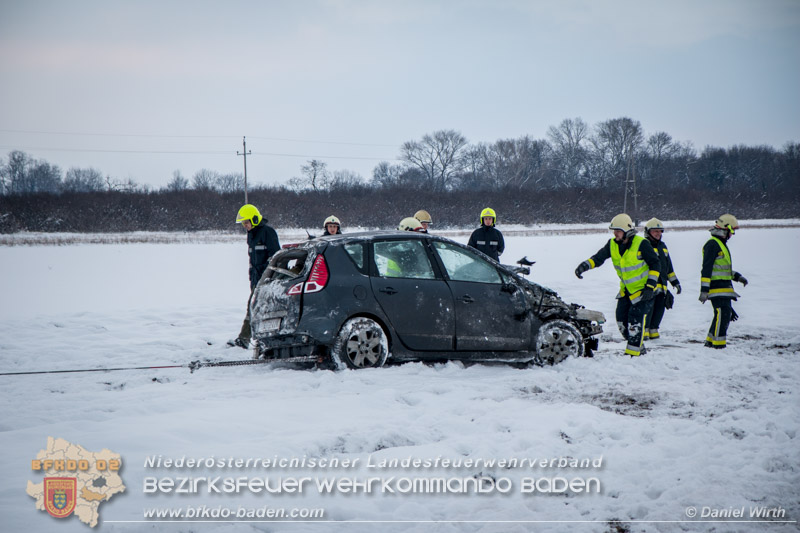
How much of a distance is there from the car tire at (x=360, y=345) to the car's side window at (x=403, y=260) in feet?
2.02

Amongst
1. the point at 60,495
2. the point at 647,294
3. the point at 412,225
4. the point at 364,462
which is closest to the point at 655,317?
the point at 647,294

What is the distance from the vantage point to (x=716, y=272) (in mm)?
8906

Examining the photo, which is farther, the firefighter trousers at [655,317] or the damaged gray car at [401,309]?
the firefighter trousers at [655,317]

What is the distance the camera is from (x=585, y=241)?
1271 inches

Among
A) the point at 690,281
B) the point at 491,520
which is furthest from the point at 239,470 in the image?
the point at 690,281

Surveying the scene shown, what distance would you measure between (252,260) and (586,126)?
291 feet

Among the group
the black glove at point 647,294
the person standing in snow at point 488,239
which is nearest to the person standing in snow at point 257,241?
the person standing in snow at point 488,239

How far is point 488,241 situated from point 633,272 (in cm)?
281

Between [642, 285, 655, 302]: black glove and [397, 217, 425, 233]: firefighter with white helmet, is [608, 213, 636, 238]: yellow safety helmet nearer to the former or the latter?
[642, 285, 655, 302]: black glove

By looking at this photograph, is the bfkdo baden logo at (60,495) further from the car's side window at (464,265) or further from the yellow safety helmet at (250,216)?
the yellow safety helmet at (250,216)

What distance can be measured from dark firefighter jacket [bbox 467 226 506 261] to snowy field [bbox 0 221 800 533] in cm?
262

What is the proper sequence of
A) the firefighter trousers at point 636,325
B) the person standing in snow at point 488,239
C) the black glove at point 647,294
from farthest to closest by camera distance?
the person standing in snow at point 488,239, the black glove at point 647,294, the firefighter trousers at point 636,325

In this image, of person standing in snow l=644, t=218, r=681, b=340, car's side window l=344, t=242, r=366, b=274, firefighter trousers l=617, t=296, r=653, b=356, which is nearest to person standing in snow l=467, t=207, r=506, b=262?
person standing in snow l=644, t=218, r=681, b=340

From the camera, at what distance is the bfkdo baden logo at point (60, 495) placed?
134 inches
